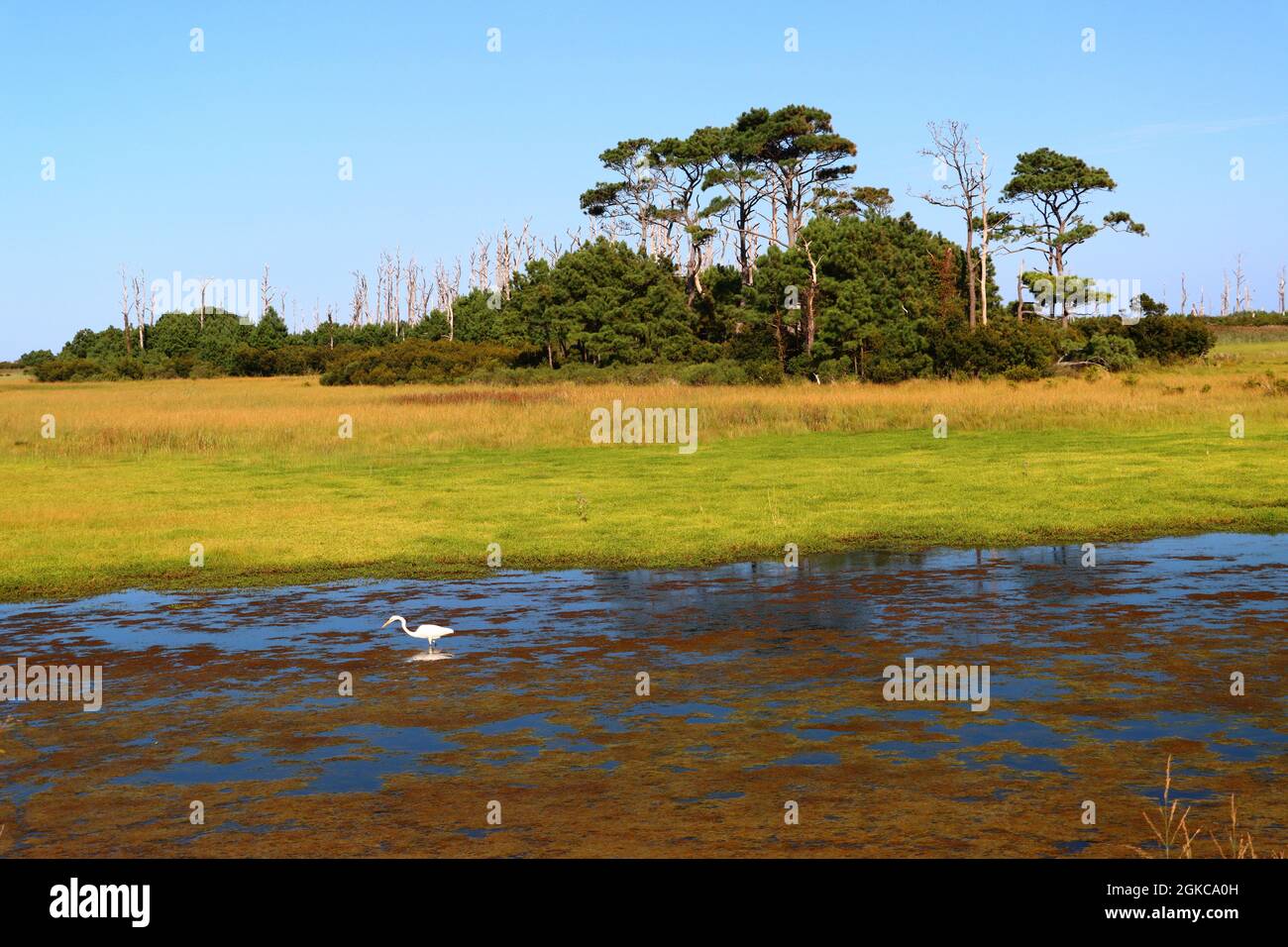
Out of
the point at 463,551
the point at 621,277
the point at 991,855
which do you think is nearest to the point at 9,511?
the point at 463,551

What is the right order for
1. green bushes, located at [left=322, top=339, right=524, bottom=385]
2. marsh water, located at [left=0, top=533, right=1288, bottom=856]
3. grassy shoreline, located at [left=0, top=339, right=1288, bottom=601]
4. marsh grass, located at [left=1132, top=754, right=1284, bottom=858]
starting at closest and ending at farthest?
marsh grass, located at [left=1132, top=754, right=1284, bottom=858] < marsh water, located at [left=0, top=533, right=1288, bottom=856] < grassy shoreline, located at [left=0, top=339, right=1288, bottom=601] < green bushes, located at [left=322, top=339, right=524, bottom=385]

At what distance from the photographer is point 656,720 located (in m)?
10.0

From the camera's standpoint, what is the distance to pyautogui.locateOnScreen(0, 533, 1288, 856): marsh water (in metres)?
7.65

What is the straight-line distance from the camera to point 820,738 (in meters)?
9.43

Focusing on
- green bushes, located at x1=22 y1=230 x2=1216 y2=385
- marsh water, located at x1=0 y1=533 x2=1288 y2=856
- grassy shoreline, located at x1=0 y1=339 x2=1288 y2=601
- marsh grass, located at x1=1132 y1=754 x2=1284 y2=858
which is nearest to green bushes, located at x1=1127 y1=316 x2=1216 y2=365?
green bushes, located at x1=22 y1=230 x2=1216 y2=385

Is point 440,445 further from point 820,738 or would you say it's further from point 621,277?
point 621,277

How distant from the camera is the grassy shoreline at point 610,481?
19047 mm

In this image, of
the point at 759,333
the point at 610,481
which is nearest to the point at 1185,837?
the point at 610,481

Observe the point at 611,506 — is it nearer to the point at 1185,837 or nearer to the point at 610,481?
the point at 610,481

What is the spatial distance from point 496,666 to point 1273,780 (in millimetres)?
6336

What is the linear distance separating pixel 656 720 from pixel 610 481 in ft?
55.8

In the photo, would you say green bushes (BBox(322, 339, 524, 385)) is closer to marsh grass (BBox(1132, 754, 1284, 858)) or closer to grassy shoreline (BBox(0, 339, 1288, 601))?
grassy shoreline (BBox(0, 339, 1288, 601))

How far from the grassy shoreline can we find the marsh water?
2726mm
